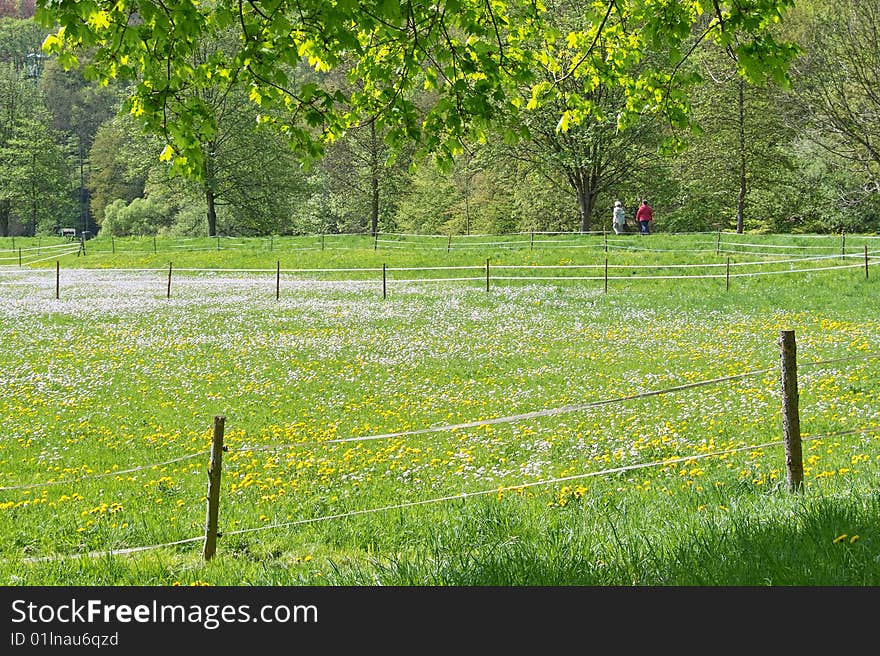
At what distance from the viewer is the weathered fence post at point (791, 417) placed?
7.75 metres

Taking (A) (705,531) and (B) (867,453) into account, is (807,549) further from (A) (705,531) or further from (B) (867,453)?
(B) (867,453)

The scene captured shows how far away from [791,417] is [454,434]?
6.05 metres

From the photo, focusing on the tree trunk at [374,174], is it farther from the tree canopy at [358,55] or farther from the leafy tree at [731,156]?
the tree canopy at [358,55]

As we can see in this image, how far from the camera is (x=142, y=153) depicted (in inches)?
2502

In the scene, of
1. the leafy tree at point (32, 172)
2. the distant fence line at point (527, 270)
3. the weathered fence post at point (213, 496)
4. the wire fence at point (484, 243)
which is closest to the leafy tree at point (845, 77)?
the wire fence at point (484, 243)

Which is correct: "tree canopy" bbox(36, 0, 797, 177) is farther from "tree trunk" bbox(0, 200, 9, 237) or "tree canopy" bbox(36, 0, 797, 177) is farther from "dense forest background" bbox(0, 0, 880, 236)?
"tree trunk" bbox(0, 200, 9, 237)

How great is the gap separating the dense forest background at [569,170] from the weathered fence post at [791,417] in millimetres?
27046

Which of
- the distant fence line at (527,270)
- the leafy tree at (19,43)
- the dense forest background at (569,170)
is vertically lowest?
the distant fence line at (527,270)

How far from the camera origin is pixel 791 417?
307 inches

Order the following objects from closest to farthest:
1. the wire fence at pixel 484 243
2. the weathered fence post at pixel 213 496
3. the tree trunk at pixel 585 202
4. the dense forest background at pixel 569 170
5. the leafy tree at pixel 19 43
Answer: the weathered fence post at pixel 213 496
the dense forest background at pixel 569 170
the wire fence at pixel 484 243
the tree trunk at pixel 585 202
the leafy tree at pixel 19 43

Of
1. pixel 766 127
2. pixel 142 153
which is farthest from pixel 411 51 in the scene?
pixel 142 153

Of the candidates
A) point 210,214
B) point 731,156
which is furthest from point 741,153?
point 210,214

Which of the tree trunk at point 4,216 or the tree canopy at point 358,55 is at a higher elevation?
the tree trunk at point 4,216

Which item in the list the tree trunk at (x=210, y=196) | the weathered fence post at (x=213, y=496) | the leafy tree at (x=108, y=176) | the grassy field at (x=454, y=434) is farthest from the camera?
the leafy tree at (x=108, y=176)
